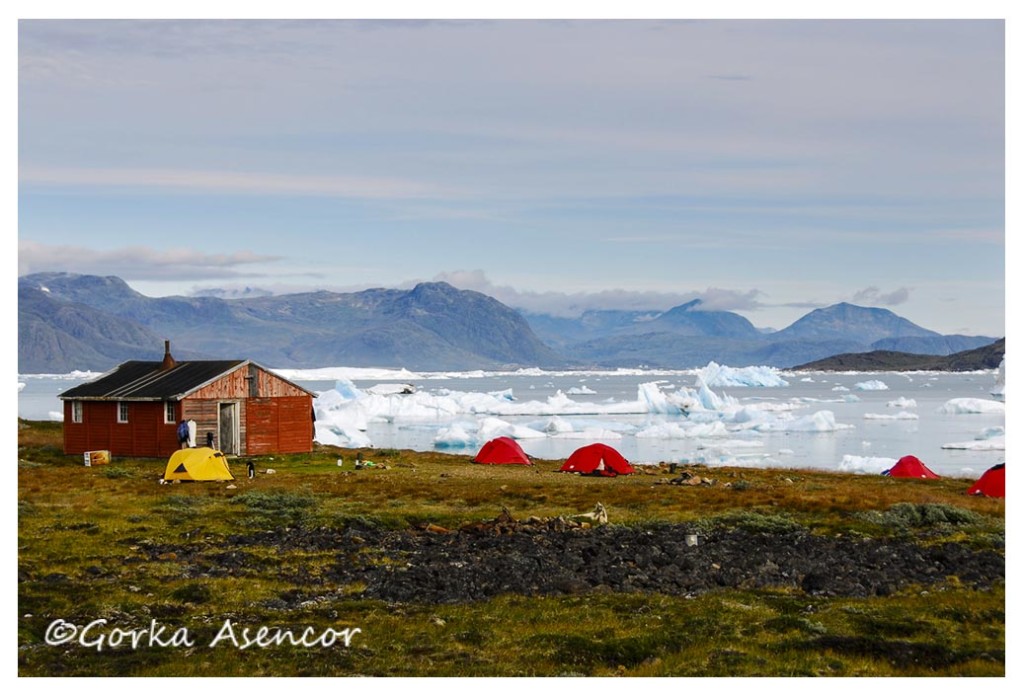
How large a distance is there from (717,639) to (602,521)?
13.0m

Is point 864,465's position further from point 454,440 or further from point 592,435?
point 454,440

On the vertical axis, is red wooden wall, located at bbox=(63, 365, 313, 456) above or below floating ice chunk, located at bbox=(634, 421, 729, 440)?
above

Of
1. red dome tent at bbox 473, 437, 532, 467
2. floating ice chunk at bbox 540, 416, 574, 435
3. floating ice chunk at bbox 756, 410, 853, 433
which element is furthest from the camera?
floating ice chunk at bbox 540, 416, 574, 435

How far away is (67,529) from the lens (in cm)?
2830

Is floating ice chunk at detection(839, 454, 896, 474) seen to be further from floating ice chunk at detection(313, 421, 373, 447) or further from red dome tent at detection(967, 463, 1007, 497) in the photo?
floating ice chunk at detection(313, 421, 373, 447)

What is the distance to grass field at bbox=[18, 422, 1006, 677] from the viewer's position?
16062mm

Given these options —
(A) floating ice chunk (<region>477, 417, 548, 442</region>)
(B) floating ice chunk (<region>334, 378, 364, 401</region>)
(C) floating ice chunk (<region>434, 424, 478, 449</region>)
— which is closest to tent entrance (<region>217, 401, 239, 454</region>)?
(C) floating ice chunk (<region>434, 424, 478, 449</region>)

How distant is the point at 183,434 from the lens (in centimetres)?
4822

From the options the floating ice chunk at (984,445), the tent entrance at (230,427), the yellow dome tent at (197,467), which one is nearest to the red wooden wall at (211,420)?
the tent entrance at (230,427)

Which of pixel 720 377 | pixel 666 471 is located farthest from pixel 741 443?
pixel 720 377

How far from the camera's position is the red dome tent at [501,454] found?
5284 centimetres

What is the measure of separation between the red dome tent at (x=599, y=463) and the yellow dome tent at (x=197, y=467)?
15.4 meters

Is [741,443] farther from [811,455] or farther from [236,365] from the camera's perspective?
[236,365]

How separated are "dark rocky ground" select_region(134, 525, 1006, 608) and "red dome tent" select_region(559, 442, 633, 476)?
1731 cm
